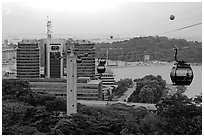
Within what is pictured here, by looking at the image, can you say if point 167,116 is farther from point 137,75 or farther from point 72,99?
point 137,75

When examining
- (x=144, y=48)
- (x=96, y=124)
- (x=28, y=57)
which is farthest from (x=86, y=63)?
(x=96, y=124)

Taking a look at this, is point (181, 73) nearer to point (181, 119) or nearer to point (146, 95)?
point (181, 119)

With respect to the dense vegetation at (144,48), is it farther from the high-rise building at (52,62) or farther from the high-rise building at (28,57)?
the high-rise building at (28,57)

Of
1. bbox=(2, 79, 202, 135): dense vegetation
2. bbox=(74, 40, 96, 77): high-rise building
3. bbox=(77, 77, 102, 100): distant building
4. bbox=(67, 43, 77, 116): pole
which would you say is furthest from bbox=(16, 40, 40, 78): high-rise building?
bbox=(2, 79, 202, 135): dense vegetation

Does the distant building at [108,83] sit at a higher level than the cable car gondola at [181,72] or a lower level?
lower

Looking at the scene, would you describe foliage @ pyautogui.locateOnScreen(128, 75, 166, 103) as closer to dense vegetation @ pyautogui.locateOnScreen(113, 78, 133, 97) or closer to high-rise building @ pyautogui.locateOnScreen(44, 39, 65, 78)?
dense vegetation @ pyautogui.locateOnScreen(113, 78, 133, 97)

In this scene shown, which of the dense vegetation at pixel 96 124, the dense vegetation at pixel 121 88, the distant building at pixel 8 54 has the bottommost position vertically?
the dense vegetation at pixel 121 88

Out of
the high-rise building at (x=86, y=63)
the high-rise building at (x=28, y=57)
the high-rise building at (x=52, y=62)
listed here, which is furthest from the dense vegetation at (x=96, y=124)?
the high-rise building at (x=52, y=62)

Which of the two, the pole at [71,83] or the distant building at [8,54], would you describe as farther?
the distant building at [8,54]

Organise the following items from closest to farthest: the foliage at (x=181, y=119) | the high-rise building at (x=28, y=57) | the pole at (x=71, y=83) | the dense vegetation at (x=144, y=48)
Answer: the foliage at (x=181, y=119) < the pole at (x=71, y=83) < the dense vegetation at (x=144, y=48) < the high-rise building at (x=28, y=57)
